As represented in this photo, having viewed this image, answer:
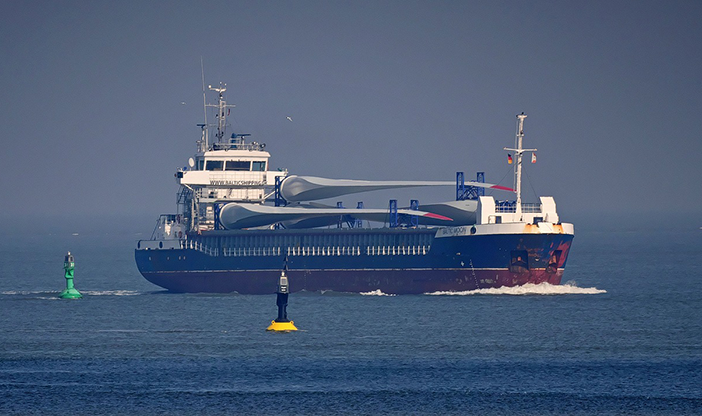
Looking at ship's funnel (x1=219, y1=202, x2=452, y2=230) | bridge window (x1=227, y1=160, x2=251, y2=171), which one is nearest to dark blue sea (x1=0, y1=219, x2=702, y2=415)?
ship's funnel (x1=219, y1=202, x2=452, y2=230)

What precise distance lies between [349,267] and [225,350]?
29356 mm

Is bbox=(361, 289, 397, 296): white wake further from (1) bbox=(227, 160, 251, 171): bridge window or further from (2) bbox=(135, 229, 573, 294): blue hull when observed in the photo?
(1) bbox=(227, 160, 251, 171): bridge window

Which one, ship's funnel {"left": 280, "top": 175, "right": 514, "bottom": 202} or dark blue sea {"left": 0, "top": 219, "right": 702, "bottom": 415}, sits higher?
ship's funnel {"left": 280, "top": 175, "right": 514, "bottom": 202}

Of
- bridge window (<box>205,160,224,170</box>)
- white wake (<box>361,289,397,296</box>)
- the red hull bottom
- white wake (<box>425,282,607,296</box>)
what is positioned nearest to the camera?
white wake (<box>425,282,607,296</box>)

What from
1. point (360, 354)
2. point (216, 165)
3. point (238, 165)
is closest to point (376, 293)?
point (238, 165)

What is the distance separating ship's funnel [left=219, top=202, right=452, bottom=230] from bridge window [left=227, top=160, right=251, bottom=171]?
6047 millimetres

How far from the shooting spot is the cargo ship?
86875 millimetres

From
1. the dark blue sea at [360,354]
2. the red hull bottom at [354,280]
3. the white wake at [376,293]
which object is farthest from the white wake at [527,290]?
the white wake at [376,293]

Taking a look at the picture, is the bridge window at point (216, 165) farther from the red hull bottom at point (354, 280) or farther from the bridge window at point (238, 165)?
the red hull bottom at point (354, 280)

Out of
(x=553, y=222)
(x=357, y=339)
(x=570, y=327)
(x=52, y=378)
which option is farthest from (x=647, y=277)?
(x=52, y=378)

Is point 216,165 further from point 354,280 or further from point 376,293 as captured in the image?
point 376,293

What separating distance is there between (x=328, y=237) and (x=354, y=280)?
3572mm

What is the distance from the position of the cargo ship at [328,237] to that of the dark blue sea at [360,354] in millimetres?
2036

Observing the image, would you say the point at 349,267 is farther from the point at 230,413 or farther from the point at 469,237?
the point at 230,413
